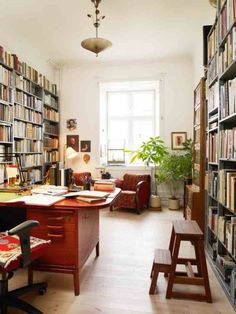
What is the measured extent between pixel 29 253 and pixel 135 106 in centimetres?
500

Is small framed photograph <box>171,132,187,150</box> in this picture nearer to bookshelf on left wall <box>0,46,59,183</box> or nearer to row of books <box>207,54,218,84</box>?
row of books <box>207,54,218,84</box>

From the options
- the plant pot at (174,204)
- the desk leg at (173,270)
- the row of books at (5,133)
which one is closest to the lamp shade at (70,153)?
the row of books at (5,133)

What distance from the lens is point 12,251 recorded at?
1.58 m

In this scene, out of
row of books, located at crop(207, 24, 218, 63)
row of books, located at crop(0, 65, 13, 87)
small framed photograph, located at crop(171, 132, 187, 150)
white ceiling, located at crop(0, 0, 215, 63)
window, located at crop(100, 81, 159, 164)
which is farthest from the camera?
window, located at crop(100, 81, 159, 164)

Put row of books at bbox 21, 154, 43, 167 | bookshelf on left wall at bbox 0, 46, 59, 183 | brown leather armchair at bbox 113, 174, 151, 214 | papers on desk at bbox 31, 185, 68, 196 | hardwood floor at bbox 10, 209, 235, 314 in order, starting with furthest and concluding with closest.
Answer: brown leather armchair at bbox 113, 174, 151, 214 < row of books at bbox 21, 154, 43, 167 < bookshelf on left wall at bbox 0, 46, 59, 183 < papers on desk at bbox 31, 185, 68, 196 < hardwood floor at bbox 10, 209, 235, 314

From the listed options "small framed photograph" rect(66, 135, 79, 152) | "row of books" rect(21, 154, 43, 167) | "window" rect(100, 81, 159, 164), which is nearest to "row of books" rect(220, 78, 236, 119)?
"row of books" rect(21, 154, 43, 167)

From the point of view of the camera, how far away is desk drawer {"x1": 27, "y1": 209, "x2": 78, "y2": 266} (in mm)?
1933

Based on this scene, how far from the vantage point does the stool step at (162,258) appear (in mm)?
1988

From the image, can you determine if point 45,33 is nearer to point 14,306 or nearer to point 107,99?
point 107,99

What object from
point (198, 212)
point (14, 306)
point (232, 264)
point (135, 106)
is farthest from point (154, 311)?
point (135, 106)

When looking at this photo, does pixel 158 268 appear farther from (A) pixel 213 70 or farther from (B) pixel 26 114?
(B) pixel 26 114

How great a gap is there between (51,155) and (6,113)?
1.84m

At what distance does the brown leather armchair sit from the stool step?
2289 mm

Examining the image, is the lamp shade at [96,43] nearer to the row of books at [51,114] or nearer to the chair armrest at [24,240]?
the row of books at [51,114]
